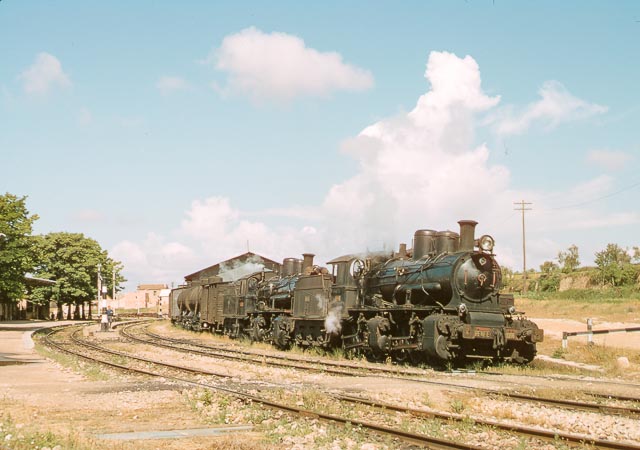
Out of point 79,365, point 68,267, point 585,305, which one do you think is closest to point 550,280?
point 585,305

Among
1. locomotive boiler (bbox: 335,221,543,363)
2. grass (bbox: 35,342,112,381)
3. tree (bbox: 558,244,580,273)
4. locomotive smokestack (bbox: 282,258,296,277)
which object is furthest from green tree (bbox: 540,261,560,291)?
grass (bbox: 35,342,112,381)

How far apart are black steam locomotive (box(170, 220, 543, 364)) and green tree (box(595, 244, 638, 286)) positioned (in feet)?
190

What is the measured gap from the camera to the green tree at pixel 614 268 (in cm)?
7119

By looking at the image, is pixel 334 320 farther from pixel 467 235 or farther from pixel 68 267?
pixel 68 267

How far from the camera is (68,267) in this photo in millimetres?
61188

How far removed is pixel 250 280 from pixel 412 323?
14.4m

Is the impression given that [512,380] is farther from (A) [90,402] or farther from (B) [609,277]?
(B) [609,277]

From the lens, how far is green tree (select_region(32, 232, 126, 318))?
60.8m

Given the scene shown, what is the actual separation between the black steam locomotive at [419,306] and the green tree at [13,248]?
19341 millimetres

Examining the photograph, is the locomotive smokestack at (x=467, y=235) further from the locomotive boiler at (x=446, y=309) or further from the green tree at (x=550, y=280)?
the green tree at (x=550, y=280)

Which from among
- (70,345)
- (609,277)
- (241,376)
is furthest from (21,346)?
(609,277)

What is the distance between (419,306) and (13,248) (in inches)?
1069

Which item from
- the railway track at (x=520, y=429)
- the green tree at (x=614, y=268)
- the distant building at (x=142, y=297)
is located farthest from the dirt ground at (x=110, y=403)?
the distant building at (x=142, y=297)

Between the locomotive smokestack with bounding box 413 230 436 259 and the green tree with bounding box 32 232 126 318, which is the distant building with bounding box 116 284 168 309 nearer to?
the green tree with bounding box 32 232 126 318
